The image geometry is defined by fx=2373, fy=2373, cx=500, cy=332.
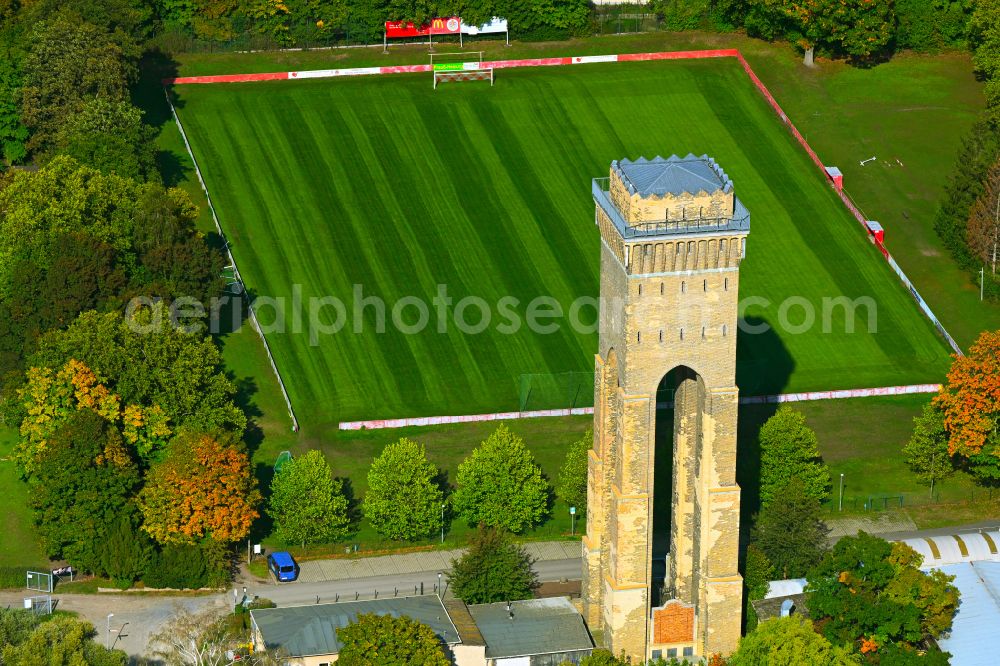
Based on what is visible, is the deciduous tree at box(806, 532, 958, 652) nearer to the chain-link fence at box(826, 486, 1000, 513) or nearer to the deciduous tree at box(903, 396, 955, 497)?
the chain-link fence at box(826, 486, 1000, 513)

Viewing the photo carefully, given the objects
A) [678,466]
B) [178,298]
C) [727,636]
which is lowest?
[727,636]

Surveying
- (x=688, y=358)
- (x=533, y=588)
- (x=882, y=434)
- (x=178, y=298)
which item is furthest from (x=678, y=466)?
(x=178, y=298)

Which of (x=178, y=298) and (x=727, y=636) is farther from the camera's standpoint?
(x=178, y=298)

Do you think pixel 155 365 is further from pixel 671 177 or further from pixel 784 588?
pixel 784 588

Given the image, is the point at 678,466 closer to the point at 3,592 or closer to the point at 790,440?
the point at 790,440

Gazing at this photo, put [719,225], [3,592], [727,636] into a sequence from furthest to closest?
[3,592] → [727,636] → [719,225]

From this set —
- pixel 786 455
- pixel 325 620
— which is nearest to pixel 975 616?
pixel 786 455

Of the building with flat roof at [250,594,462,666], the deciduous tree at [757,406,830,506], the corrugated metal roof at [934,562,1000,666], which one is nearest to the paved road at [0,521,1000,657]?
the building with flat roof at [250,594,462,666]
